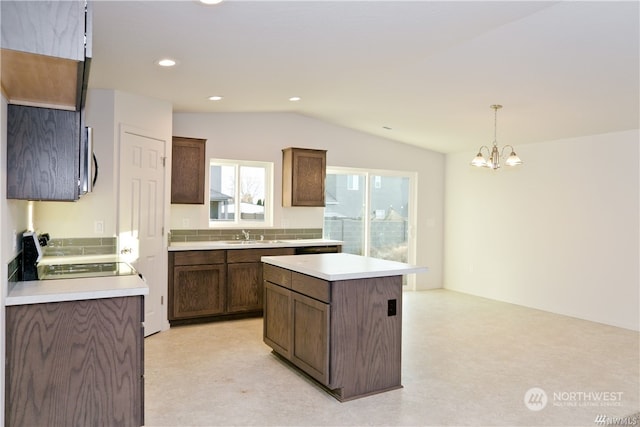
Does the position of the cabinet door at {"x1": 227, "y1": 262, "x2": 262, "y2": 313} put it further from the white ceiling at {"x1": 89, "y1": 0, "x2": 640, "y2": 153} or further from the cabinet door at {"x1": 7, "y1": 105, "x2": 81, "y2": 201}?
the cabinet door at {"x1": 7, "y1": 105, "x2": 81, "y2": 201}

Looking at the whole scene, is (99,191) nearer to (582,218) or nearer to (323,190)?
(323,190)

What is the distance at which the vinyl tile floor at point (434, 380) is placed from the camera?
2945 mm

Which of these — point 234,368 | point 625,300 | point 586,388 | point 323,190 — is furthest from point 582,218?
point 234,368

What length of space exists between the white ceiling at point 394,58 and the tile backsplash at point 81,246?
139cm

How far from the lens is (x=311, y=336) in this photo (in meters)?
3.37

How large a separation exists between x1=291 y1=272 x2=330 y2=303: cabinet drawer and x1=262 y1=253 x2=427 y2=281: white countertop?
5 centimetres

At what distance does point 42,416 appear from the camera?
2279 millimetres

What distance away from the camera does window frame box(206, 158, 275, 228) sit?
5900 mm

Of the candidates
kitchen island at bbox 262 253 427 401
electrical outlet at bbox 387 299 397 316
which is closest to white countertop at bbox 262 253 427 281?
kitchen island at bbox 262 253 427 401

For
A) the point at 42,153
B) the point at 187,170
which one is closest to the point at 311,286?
the point at 42,153

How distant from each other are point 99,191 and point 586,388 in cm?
432

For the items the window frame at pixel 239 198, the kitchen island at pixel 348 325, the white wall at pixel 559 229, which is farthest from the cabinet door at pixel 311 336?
the white wall at pixel 559 229

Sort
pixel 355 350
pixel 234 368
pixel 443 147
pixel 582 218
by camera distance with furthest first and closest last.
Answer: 1. pixel 443 147
2. pixel 582 218
3. pixel 234 368
4. pixel 355 350

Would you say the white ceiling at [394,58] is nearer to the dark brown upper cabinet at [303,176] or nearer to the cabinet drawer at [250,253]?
the dark brown upper cabinet at [303,176]
